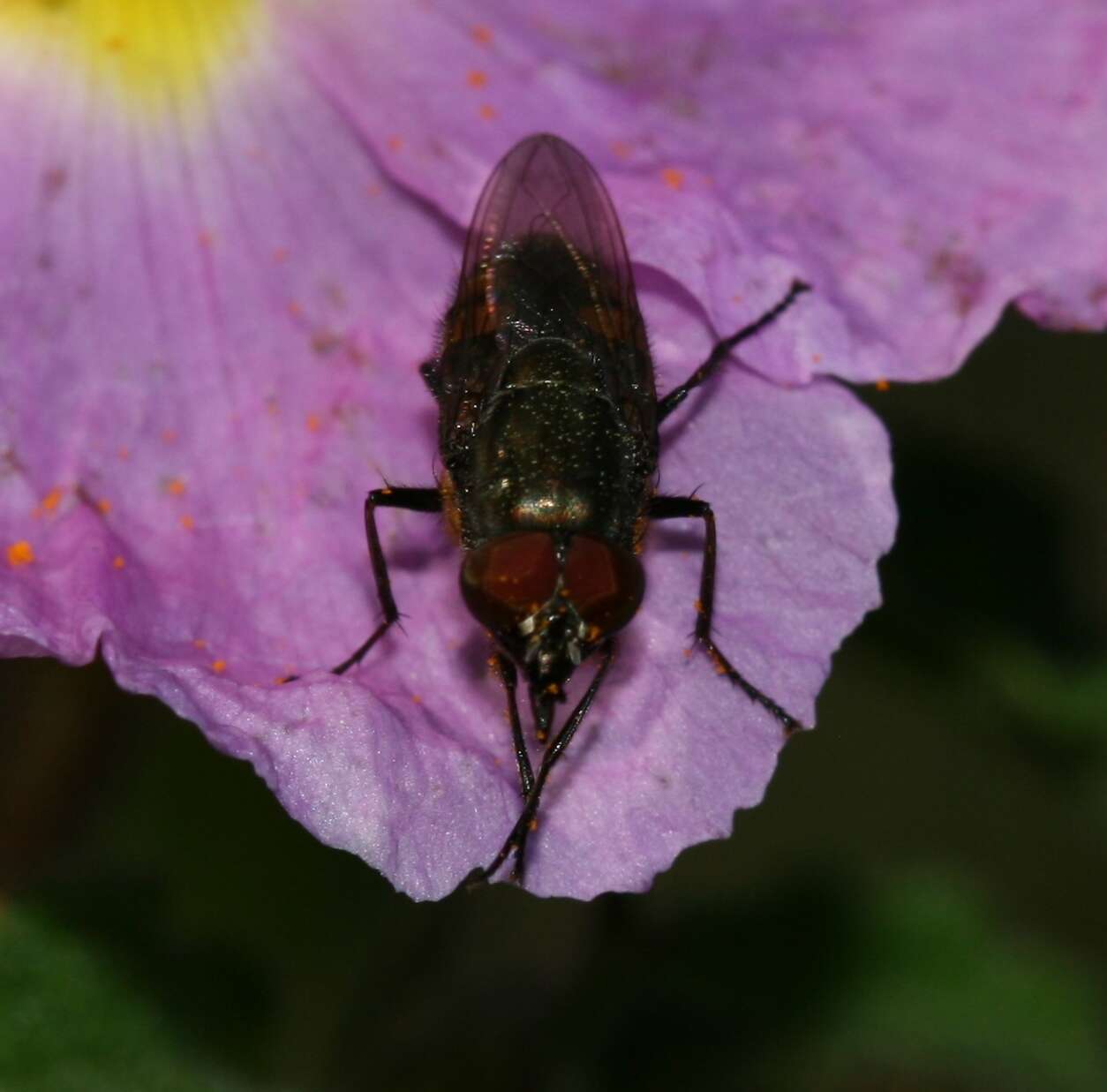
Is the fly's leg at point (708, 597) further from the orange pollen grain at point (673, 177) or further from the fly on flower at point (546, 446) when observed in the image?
the orange pollen grain at point (673, 177)

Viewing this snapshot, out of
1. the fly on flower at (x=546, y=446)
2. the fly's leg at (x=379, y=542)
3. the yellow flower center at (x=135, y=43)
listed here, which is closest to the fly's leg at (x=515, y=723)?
the fly on flower at (x=546, y=446)

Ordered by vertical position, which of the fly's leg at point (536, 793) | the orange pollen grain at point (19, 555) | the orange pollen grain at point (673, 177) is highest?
the orange pollen grain at point (673, 177)

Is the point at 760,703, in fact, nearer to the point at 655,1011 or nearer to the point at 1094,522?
the point at 655,1011

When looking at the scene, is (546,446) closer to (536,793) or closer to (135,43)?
(536,793)

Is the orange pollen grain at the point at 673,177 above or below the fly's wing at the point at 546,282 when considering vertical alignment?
above

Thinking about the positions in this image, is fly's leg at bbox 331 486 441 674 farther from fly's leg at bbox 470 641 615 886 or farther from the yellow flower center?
the yellow flower center

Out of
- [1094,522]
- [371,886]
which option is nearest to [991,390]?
[1094,522]
